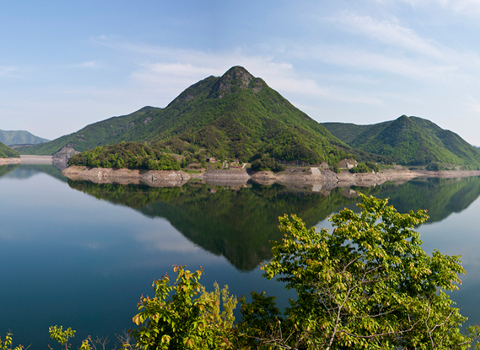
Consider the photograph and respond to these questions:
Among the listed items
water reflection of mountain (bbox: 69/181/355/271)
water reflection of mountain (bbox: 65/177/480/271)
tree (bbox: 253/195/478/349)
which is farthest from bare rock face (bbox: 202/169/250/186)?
tree (bbox: 253/195/478/349)

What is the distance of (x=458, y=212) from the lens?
2640 inches

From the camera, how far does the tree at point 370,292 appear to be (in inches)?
376

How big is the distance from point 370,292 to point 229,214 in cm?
4866

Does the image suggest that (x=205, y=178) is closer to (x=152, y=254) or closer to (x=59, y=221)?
(x=59, y=221)

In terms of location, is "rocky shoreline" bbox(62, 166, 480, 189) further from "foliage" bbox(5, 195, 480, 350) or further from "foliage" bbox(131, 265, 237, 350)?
"foliage" bbox(131, 265, 237, 350)

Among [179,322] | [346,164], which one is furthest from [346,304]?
[346,164]

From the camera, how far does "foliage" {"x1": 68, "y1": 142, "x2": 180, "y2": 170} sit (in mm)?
126000

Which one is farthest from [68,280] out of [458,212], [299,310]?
[458,212]

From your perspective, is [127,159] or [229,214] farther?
[127,159]

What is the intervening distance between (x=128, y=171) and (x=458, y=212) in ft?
394

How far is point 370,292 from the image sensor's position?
10.9 meters

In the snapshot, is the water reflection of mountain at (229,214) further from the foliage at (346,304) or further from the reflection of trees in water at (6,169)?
the reflection of trees in water at (6,169)

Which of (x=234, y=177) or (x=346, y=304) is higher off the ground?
(x=346, y=304)

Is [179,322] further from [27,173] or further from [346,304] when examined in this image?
[27,173]
